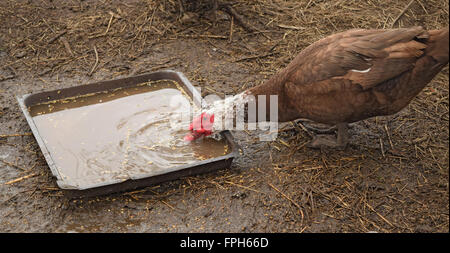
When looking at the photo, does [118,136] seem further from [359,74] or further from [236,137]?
[359,74]

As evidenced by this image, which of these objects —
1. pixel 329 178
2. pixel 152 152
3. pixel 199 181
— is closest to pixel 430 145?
pixel 329 178

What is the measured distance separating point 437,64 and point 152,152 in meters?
2.42

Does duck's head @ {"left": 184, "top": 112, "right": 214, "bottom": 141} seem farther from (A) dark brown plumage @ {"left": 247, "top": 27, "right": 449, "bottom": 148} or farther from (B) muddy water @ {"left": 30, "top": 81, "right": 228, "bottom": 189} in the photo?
(A) dark brown plumage @ {"left": 247, "top": 27, "right": 449, "bottom": 148}

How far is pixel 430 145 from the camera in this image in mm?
4195

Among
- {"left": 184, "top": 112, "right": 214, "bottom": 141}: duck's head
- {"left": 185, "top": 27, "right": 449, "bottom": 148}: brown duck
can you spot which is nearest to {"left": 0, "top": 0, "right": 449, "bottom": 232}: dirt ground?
{"left": 185, "top": 27, "right": 449, "bottom": 148}: brown duck

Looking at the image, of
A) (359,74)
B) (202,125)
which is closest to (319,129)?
(359,74)

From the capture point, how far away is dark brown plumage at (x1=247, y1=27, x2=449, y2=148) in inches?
146

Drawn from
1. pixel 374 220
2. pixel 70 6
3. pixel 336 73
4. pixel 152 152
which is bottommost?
pixel 374 220

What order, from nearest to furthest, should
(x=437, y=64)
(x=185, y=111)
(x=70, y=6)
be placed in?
(x=437, y=64) < (x=185, y=111) < (x=70, y=6)

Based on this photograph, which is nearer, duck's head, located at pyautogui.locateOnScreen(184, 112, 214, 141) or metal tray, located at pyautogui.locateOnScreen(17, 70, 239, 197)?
metal tray, located at pyautogui.locateOnScreen(17, 70, 239, 197)

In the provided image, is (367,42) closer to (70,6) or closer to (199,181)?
(199,181)

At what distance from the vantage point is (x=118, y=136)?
14.9 ft

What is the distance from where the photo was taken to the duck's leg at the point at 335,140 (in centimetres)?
446

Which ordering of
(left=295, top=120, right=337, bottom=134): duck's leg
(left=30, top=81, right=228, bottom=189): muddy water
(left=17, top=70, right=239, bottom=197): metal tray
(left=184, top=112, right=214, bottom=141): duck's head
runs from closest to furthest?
(left=17, top=70, right=239, bottom=197): metal tray → (left=30, top=81, right=228, bottom=189): muddy water → (left=184, top=112, right=214, bottom=141): duck's head → (left=295, top=120, right=337, bottom=134): duck's leg
